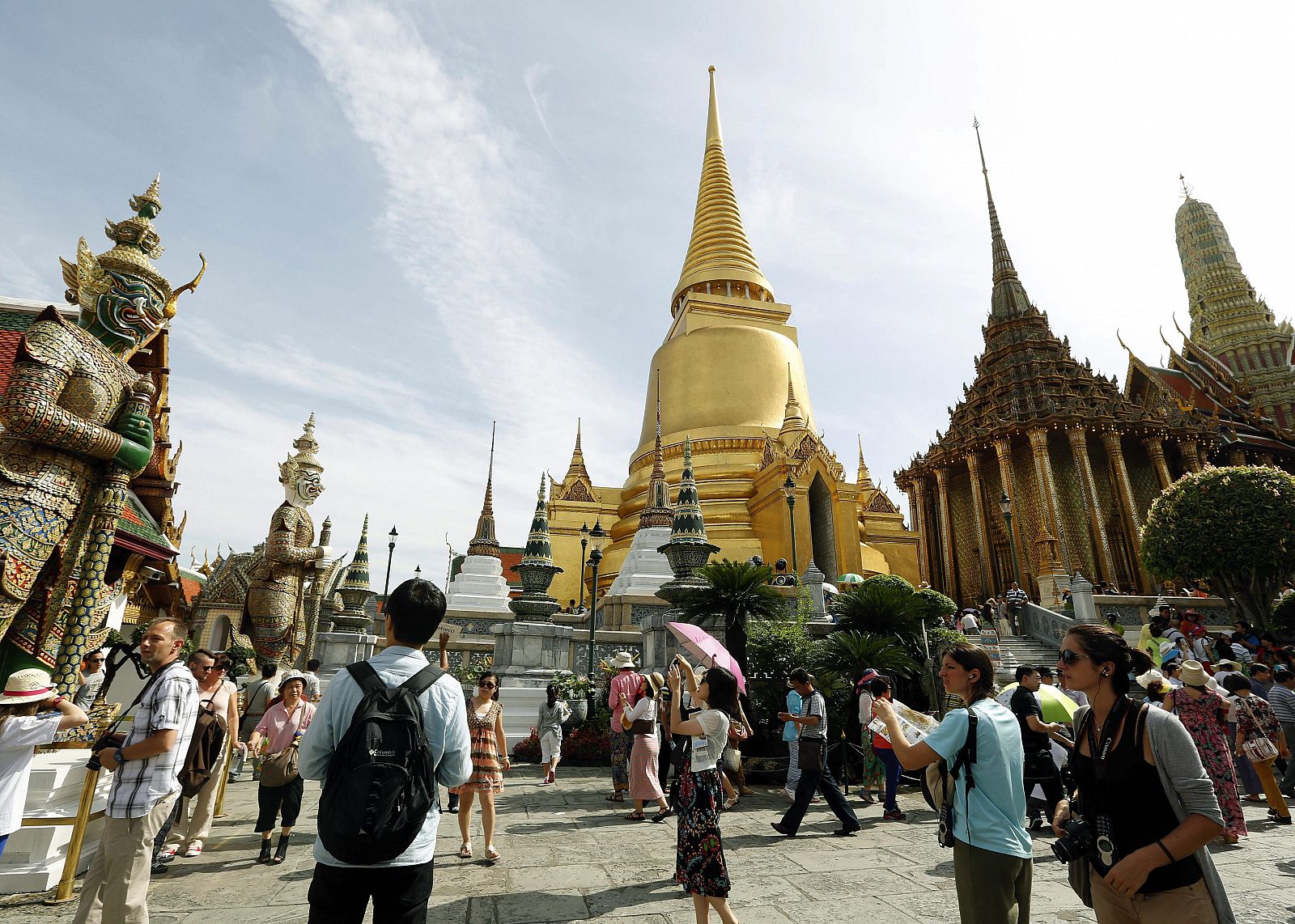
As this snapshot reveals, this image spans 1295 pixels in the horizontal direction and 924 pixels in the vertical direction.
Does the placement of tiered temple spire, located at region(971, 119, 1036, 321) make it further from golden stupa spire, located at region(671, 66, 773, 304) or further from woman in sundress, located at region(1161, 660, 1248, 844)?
woman in sundress, located at region(1161, 660, 1248, 844)

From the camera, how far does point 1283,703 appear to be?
8.30 metres

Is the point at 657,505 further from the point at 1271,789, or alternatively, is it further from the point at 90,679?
the point at 1271,789

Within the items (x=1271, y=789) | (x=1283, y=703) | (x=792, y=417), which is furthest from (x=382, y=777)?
(x=792, y=417)

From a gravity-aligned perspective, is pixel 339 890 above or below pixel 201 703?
below

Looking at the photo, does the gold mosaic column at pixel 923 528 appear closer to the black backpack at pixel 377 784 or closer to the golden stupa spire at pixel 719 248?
the golden stupa spire at pixel 719 248

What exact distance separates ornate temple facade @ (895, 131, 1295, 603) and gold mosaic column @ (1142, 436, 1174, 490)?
2.0 inches

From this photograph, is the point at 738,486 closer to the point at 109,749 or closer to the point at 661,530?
the point at 661,530

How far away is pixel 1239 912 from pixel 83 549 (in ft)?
29.3

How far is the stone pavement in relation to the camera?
4148 mm

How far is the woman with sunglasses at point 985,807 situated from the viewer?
2.66 metres

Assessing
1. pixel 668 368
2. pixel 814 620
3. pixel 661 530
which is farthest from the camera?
pixel 668 368

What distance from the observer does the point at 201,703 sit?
16.5 feet

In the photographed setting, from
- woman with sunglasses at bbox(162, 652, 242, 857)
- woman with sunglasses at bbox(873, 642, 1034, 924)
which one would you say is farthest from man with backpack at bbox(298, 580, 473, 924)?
woman with sunglasses at bbox(162, 652, 242, 857)

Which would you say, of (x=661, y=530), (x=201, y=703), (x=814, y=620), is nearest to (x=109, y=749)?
(x=201, y=703)
